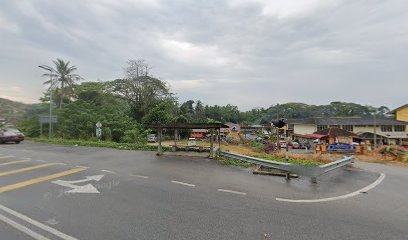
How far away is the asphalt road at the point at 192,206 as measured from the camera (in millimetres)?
4230

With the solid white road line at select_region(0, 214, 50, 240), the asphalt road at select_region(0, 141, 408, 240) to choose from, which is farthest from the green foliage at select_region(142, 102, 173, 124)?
the solid white road line at select_region(0, 214, 50, 240)

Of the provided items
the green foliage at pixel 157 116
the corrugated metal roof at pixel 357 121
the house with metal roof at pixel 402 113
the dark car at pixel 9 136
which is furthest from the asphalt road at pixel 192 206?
the house with metal roof at pixel 402 113

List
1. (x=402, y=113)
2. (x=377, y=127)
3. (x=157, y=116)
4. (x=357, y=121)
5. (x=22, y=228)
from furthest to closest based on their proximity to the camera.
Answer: (x=402, y=113)
(x=357, y=121)
(x=377, y=127)
(x=157, y=116)
(x=22, y=228)

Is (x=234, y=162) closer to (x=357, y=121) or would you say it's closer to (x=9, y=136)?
(x=9, y=136)

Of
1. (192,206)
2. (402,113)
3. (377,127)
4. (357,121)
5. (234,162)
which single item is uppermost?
(402,113)

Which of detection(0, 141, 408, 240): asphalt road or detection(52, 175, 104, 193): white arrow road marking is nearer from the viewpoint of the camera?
detection(0, 141, 408, 240): asphalt road

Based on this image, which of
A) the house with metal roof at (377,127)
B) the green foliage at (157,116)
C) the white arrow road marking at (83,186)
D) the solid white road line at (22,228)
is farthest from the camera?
the house with metal roof at (377,127)

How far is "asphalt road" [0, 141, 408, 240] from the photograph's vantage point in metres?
4.23

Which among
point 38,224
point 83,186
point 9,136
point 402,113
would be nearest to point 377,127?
point 402,113

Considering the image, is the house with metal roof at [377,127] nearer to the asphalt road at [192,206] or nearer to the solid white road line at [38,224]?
the asphalt road at [192,206]

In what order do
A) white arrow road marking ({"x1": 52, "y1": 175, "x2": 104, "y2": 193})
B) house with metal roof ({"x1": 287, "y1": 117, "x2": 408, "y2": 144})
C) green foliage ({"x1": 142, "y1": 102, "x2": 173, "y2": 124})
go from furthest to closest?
house with metal roof ({"x1": 287, "y1": 117, "x2": 408, "y2": 144}) → green foliage ({"x1": 142, "y1": 102, "x2": 173, "y2": 124}) → white arrow road marking ({"x1": 52, "y1": 175, "x2": 104, "y2": 193})

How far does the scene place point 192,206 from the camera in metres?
5.49

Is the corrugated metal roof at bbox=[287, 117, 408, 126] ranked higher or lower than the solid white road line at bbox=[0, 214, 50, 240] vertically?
higher

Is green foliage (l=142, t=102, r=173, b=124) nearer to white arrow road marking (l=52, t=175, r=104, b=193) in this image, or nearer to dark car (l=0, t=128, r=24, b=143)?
dark car (l=0, t=128, r=24, b=143)
